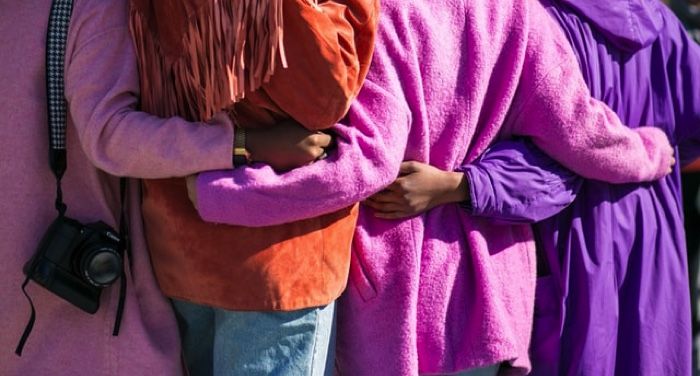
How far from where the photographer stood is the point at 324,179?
227 cm

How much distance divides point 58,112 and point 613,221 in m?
1.32

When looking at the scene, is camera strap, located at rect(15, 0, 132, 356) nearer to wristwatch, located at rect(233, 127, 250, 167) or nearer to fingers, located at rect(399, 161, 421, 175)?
wristwatch, located at rect(233, 127, 250, 167)

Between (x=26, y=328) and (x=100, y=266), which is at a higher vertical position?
(x=100, y=266)

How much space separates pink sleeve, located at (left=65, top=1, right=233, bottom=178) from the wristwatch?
16 mm

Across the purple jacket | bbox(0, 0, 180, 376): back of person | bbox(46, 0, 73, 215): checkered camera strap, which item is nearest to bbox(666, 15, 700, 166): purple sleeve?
the purple jacket

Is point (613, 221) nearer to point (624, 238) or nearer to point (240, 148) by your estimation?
point (624, 238)

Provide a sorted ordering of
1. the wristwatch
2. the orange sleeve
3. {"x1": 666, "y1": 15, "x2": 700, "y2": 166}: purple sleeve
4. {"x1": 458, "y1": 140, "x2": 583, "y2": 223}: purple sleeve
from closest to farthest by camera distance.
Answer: the orange sleeve → the wristwatch → {"x1": 458, "y1": 140, "x2": 583, "y2": 223}: purple sleeve → {"x1": 666, "y1": 15, "x2": 700, "y2": 166}: purple sleeve

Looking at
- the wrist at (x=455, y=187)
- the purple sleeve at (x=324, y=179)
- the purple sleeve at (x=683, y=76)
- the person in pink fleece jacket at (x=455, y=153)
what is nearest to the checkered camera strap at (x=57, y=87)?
the purple sleeve at (x=324, y=179)

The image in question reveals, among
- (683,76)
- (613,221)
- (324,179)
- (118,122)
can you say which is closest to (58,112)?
(118,122)

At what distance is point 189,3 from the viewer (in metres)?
2.20

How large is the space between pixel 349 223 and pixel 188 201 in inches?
13.1

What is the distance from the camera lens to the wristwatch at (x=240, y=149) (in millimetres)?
2258

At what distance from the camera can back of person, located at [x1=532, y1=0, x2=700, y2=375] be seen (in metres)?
2.75

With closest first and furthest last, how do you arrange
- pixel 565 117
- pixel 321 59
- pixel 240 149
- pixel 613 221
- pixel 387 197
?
pixel 321 59
pixel 240 149
pixel 387 197
pixel 565 117
pixel 613 221
